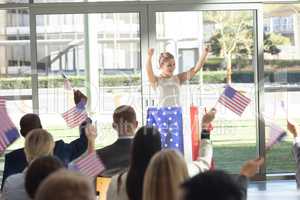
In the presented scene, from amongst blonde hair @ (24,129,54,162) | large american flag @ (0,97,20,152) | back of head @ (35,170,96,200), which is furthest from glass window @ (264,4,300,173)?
back of head @ (35,170,96,200)

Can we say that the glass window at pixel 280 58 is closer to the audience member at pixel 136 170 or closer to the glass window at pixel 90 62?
the glass window at pixel 90 62

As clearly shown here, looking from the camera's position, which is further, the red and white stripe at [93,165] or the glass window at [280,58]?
the glass window at [280,58]

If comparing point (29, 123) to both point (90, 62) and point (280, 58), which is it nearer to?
point (90, 62)

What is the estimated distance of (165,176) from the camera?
Result: 2.40 meters

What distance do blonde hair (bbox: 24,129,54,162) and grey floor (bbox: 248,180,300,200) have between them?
145 inches

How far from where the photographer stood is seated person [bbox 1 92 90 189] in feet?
13.7

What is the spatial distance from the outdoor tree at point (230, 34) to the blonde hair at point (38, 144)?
4584 millimetres

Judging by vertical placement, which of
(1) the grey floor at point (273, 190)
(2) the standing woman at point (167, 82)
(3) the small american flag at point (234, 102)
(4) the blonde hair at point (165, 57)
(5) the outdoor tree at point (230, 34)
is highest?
(5) the outdoor tree at point (230, 34)

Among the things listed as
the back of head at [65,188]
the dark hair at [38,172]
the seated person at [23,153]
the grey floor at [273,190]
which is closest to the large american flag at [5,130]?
the seated person at [23,153]

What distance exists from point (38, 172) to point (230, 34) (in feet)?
18.5

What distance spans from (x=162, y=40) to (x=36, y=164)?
17.5 ft

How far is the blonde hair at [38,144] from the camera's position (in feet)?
11.5

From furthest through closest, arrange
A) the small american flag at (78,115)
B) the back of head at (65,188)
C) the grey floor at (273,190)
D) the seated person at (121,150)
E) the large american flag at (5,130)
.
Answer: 1. the grey floor at (273,190)
2. the large american flag at (5,130)
3. the small american flag at (78,115)
4. the seated person at (121,150)
5. the back of head at (65,188)

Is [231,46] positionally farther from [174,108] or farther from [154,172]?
[154,172]
